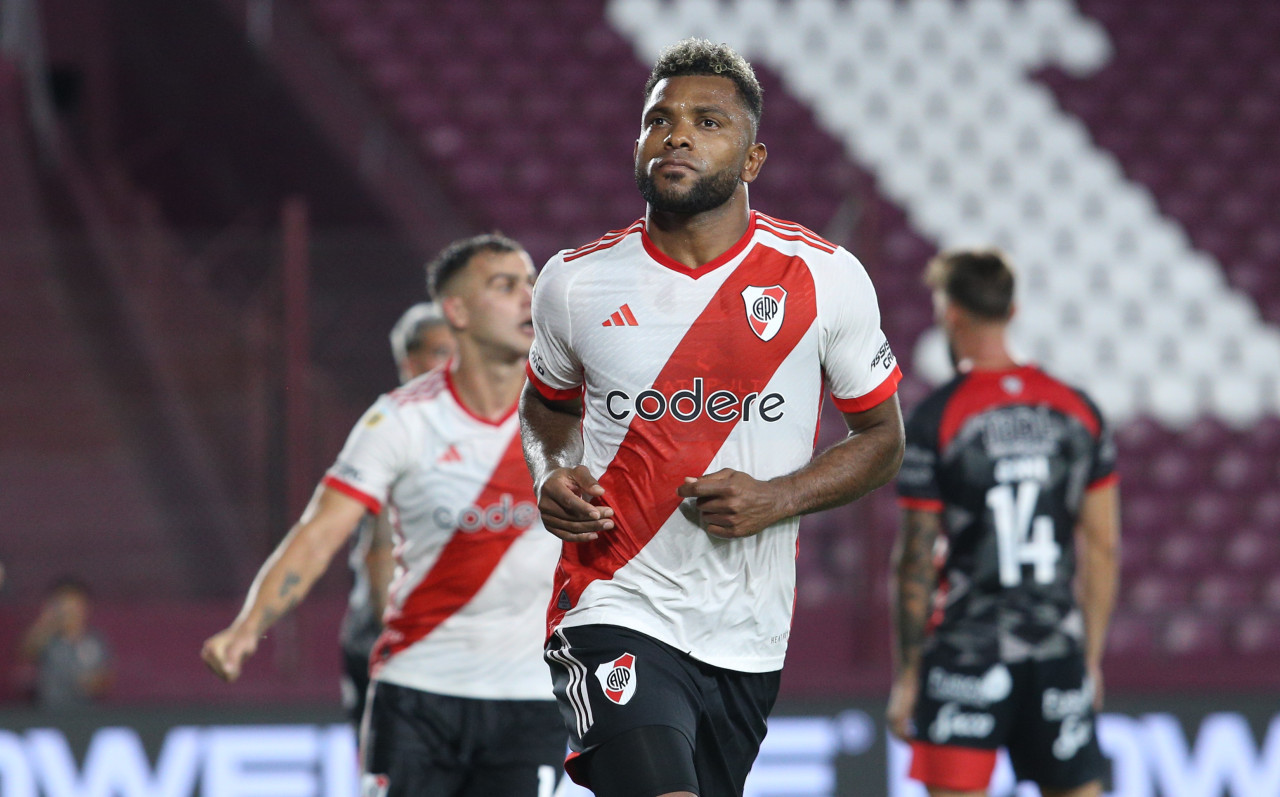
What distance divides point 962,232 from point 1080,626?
8.35 metres

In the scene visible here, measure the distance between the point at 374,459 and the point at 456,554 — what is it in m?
0.35

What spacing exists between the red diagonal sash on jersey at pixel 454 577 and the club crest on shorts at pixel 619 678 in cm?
122

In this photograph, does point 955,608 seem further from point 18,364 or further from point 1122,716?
point 18,364

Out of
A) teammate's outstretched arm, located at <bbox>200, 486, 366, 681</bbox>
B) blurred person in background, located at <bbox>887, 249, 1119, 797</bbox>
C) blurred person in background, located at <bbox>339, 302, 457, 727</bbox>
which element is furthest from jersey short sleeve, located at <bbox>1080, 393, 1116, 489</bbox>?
teammate's outstretched arm, located at <bbox>200, 486, 366, 681</bbox>

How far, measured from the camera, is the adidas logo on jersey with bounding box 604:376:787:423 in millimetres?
3074

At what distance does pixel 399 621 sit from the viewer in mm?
4246

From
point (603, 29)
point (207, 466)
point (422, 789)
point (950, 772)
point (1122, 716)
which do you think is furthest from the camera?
point (603, 29)

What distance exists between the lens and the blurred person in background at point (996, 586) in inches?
190

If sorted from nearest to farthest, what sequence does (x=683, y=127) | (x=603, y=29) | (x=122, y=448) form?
1. (x=683, y=127)
2. (x=122, y=448)
3. (x=603, y=29)

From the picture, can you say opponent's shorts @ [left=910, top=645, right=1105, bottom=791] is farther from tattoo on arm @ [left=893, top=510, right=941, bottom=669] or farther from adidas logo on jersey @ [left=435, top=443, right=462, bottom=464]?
adidas logo on jersey @ [left=435, top=443, right=462, bottom=464]

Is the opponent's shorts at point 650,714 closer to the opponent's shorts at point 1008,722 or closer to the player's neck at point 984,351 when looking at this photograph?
the opponent's shorts at point 1008,722

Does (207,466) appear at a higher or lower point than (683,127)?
lower

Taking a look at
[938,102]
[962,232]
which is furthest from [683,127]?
[938,102]

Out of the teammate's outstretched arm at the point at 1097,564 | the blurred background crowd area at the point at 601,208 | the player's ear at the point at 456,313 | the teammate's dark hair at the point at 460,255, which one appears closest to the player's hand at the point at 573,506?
the player's ear at the point at 456,313
